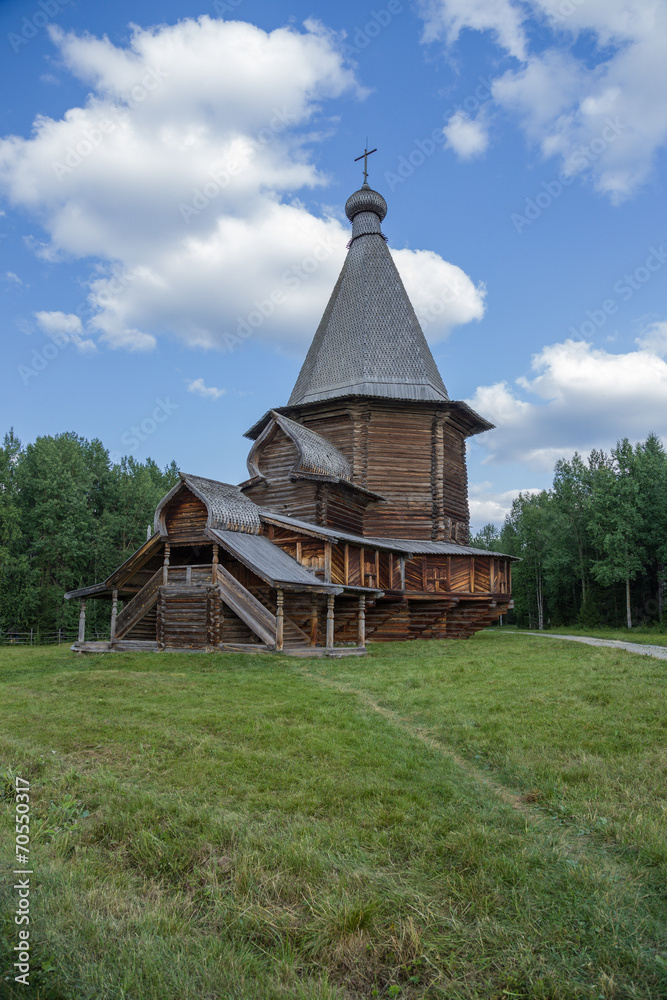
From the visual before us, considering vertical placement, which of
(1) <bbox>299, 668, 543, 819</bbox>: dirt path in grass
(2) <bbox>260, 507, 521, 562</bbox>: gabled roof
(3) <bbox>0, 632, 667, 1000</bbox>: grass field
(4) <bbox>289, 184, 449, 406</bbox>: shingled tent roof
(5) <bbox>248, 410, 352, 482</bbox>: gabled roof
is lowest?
(1) <bbox>299, 668, 543, 819</bbox>: dirt path in grass

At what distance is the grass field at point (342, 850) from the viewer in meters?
2.91

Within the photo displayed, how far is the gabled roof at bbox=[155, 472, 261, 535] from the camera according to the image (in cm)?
1742

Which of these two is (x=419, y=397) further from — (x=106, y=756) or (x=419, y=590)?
(x=106, y=756)

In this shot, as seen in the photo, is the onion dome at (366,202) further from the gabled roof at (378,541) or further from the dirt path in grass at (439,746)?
the dirt path in grass at (439,746)

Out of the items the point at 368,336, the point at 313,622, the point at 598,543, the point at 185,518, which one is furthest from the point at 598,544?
the point at 185,518

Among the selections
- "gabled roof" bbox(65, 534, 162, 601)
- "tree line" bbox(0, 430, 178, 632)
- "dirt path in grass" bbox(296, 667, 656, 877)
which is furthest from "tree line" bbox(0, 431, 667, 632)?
"dirt path in grass" bbox(296, 667, 656, 877)

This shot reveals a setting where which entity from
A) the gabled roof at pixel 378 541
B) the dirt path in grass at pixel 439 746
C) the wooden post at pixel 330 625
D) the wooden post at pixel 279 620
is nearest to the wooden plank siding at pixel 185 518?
the gabled roof at pixel 378 541

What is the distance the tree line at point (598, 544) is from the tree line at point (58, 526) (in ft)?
103

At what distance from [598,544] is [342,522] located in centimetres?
2393

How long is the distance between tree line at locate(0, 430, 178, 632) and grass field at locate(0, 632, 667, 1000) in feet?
93.4

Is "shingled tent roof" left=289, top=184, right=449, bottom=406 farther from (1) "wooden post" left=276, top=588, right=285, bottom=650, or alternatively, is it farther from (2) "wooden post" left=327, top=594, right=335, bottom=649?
(1) "wooden post" left=276, top=588, right=285, bottom=650

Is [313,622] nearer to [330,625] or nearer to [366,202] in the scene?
[330,625]

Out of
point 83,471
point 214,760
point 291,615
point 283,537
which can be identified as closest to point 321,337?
point 283,537

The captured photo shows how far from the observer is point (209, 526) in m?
17.1
